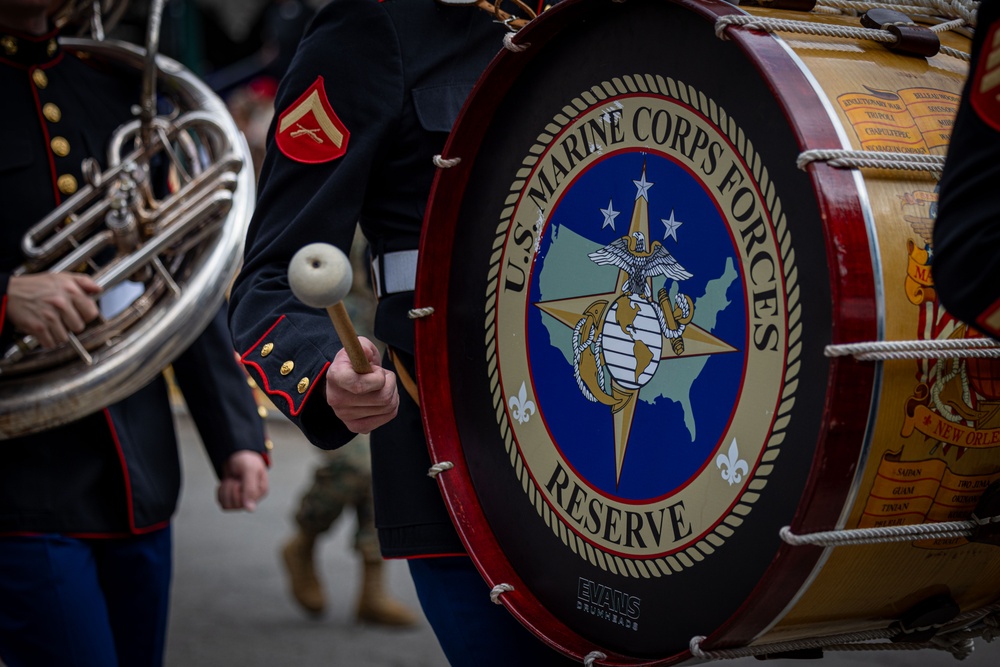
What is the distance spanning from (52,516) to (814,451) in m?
1.48

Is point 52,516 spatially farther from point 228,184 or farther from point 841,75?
point 841,75

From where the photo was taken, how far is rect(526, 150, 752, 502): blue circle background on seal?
1198 mm

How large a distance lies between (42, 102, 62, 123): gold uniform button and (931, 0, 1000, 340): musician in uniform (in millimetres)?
1795

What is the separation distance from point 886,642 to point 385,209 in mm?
860

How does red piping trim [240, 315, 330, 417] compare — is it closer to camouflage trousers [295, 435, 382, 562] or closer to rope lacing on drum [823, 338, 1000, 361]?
rope lacing on drum [823, 338, 1000, 361]

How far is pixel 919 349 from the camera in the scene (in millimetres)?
1082

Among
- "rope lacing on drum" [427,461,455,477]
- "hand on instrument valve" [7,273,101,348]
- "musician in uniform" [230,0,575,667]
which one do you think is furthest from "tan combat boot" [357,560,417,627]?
"rope lacing on drum" [427,461,455,477]

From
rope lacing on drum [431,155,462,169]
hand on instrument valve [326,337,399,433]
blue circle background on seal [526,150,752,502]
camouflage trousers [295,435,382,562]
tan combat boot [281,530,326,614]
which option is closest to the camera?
blue circle background on seal [526,150,752,502]

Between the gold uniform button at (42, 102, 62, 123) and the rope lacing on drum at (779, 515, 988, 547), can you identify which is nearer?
the rope lacing on drum at (779, 515, 988, 547)

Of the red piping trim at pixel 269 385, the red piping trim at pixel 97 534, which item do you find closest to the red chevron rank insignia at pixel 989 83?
the red piping trim at pixel 269 385

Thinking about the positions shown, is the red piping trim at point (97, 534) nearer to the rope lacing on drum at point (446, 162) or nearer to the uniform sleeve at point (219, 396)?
the uniform sleeve at point (219, 396)

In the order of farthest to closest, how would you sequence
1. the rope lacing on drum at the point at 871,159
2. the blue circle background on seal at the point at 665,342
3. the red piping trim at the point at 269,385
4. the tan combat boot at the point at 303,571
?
1. the tan combat boot at the point at 303,571
2. the red piping trim at the point at 269,385
3. the blue circle background on seal at the point at 665,342
4. the rope lacing on drum at the point at 871,159

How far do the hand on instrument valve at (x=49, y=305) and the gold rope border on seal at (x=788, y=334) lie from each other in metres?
0.96

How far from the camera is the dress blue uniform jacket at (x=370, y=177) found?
5.07 feet
